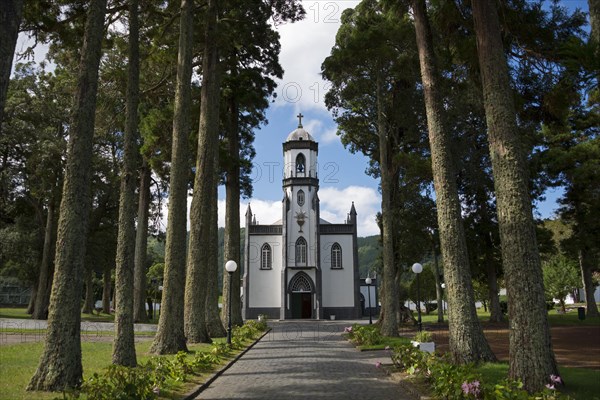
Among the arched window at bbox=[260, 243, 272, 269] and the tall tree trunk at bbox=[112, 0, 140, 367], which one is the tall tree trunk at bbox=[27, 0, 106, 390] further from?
the arched window at bbox=[260, 243, 272, 269]

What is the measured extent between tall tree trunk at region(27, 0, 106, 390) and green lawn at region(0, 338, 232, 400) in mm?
375

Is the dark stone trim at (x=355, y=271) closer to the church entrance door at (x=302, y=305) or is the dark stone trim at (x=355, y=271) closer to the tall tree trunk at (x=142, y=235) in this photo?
the church entrance door at (x=302, y=305)

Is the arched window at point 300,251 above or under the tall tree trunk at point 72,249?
above

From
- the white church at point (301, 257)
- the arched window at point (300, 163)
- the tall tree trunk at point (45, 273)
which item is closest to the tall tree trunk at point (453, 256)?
the tall tree trunk at point (45, 273)

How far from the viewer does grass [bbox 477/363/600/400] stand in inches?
266

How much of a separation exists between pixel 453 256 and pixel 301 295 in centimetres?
3491

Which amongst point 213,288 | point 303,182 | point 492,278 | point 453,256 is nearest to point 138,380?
point 453,256

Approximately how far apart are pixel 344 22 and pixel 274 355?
14.4m

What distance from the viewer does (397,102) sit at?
67.3 feet

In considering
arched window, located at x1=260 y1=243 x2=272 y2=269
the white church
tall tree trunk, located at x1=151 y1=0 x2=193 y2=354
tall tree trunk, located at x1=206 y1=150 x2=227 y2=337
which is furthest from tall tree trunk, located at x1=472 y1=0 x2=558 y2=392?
arched window, located at x1=260 y1=243 x2=272 y2=269

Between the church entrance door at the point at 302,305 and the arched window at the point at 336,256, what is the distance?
3.70 metres

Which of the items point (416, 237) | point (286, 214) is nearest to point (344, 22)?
point (416, 237)

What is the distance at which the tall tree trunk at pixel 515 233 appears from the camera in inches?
272

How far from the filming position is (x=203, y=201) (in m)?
15.2
